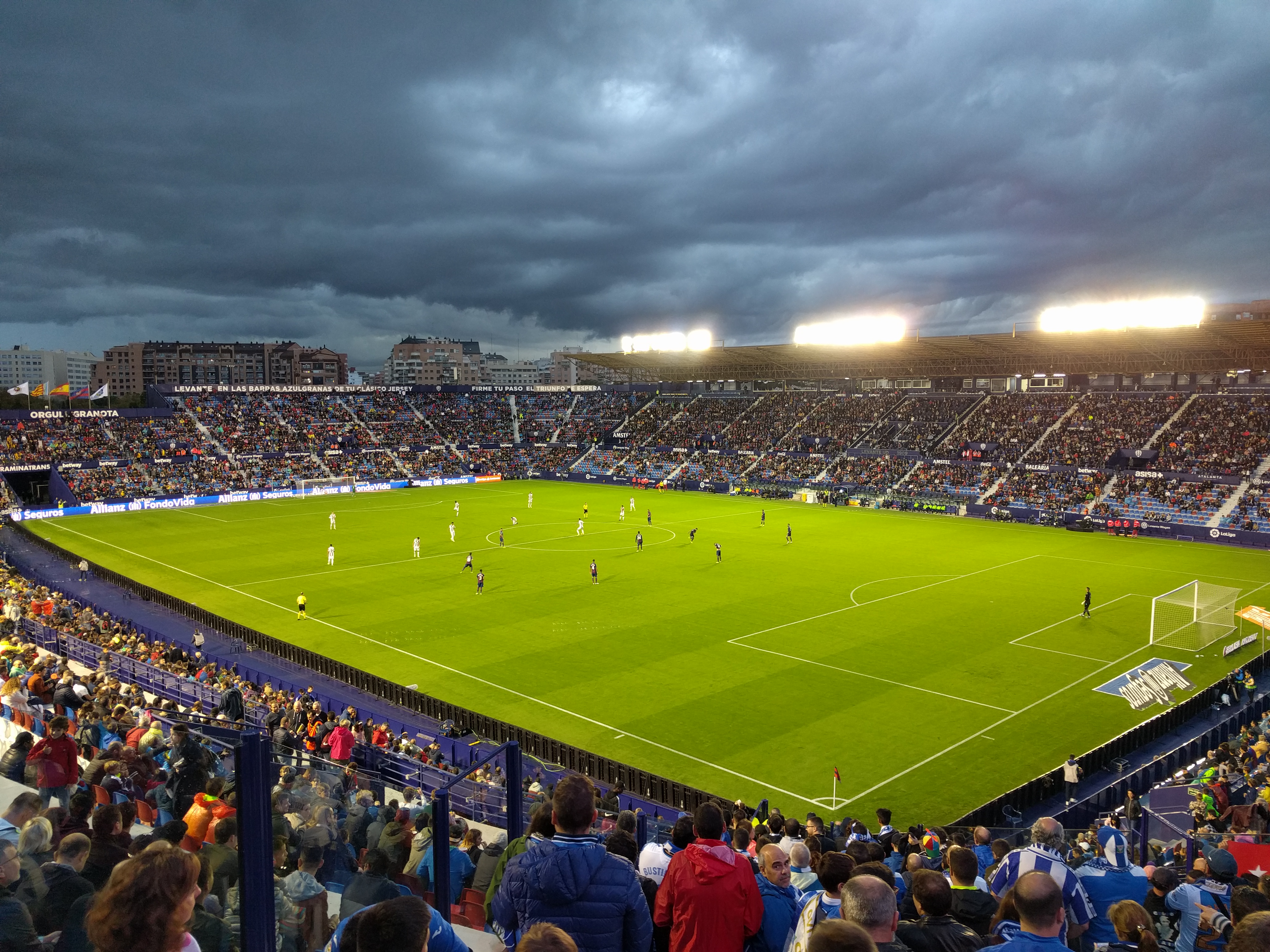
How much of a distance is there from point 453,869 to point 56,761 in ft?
13.3

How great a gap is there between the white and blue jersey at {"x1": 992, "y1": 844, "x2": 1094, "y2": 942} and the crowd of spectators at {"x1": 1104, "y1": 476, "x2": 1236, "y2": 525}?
201 feet

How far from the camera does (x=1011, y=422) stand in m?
80.9

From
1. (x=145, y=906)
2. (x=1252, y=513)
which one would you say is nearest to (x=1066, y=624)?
(x=1252, y=513)

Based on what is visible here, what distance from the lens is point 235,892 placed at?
5.15 metres

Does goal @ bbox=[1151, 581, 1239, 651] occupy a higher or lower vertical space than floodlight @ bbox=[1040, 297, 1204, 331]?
lower

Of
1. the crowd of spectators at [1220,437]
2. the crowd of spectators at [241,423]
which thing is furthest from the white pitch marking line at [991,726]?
the crowd of spectators at [241,423]

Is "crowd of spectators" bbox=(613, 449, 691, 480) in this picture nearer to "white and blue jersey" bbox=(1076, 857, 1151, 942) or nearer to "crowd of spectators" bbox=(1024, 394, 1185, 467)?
"crowd of spectators" bbox=(1024, 394, 1185, 467)

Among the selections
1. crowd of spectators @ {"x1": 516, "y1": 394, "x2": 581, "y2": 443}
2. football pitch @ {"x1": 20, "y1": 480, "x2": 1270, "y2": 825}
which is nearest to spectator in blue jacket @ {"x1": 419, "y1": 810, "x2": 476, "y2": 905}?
football pitch @ {"x1": 20, "y1": 480, "x2": 1270, "y2": 825}

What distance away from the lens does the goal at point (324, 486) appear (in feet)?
273

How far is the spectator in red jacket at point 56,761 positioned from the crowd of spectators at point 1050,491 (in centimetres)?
6805

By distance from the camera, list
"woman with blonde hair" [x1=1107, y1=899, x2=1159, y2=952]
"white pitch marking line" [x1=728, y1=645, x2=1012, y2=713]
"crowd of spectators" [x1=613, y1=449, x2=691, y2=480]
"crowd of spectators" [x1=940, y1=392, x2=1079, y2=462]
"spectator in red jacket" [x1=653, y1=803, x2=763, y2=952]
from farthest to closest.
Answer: "crowd of spectators" [x1=613, y1=449, x2=691, y2=480]
"crowd of spectators" [x1=940, y1=392, x2=1079, y2=462]
"white pitch marking line" [x1=728, y1=645, x2=1012, y2=713]
"woman with blonde hair" [x1=1107, y1=899, x2=1159, y2=952]
"spectator in red jacket" [x1=653, y1=803, x2=763, y2=952]

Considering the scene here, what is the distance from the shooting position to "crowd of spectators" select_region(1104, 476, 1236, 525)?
59469mm

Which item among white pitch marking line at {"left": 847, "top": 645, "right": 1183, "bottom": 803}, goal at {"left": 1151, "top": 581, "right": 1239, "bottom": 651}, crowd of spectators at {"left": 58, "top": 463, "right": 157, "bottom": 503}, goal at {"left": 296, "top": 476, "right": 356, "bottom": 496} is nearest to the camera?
white pitch marking line at {"left": 847, "top": 645, "right": 1183, "bottom": 803}

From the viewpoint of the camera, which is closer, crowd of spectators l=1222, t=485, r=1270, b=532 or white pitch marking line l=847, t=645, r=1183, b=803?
white pitch marking line l=847, t=645, r=1183, b=803
